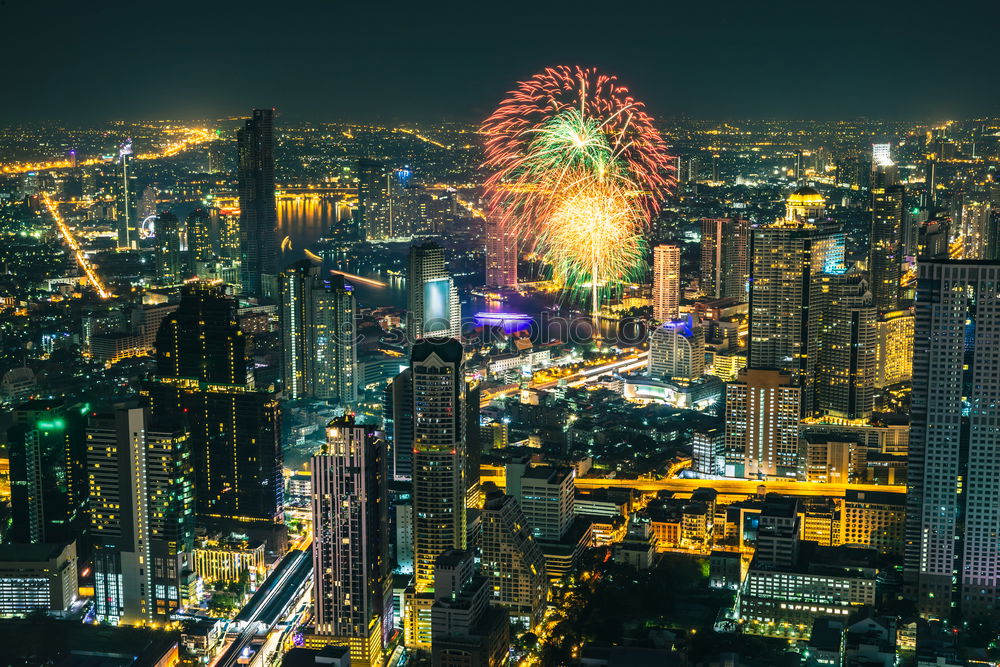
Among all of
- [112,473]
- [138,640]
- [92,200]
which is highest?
[92,200]

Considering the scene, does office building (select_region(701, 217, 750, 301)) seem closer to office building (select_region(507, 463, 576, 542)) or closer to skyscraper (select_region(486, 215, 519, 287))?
skyscraper (select_region(486, 215, 519, 287))

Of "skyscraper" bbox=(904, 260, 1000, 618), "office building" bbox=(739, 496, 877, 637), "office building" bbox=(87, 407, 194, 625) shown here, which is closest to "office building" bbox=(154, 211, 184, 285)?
"office building" bbox=(87, 407, 194, 625)

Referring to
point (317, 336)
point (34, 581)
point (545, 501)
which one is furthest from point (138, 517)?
point (317, 336)

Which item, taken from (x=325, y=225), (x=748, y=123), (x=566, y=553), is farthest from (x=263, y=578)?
(x=325, y=225)

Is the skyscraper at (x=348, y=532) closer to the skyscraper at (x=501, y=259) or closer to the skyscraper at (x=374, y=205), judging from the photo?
the skyscraper at (x=501, y=259)

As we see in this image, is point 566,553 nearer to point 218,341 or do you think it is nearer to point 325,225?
point 218,341

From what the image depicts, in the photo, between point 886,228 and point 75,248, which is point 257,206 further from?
point 886,228
